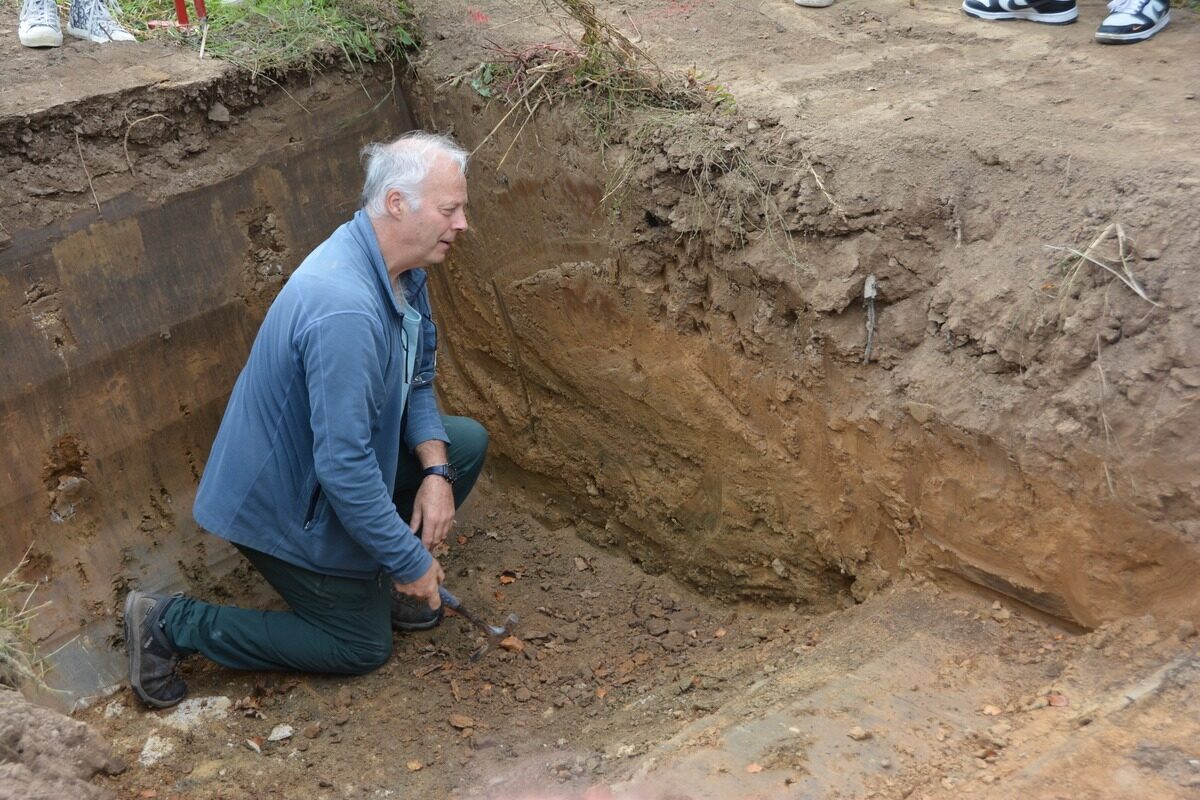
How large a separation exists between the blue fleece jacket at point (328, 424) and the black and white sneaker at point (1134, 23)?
2600 mm

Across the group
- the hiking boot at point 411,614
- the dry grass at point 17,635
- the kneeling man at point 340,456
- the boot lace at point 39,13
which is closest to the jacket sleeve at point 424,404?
the kneeling man at point 340,456

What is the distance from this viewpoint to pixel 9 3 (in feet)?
14.7

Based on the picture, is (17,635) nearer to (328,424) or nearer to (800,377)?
(328,424)

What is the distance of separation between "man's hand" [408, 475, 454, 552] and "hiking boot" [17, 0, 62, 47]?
2.25m

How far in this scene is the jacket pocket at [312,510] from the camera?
3.07m

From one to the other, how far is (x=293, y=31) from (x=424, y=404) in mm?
1734

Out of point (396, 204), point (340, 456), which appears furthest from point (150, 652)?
point (396, 204)

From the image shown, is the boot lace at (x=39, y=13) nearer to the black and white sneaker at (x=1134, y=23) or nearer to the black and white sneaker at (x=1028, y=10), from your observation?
the black and white sneaker at (x=1028, y=10)

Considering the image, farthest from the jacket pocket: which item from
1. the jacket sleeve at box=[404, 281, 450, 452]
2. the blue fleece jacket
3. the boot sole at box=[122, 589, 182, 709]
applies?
the boot sole at box=[122, 589, 182, 709]

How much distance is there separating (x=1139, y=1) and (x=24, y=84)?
394 centimetres

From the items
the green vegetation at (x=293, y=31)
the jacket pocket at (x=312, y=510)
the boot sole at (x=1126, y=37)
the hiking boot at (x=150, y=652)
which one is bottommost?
the hiking boot at (x=150, y=652)

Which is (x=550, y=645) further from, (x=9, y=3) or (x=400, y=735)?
(x=9, y=3)

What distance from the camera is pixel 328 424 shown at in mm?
2781

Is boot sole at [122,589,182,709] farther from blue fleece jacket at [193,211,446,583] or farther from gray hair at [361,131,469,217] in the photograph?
gray hair at [361,131,469,217]
